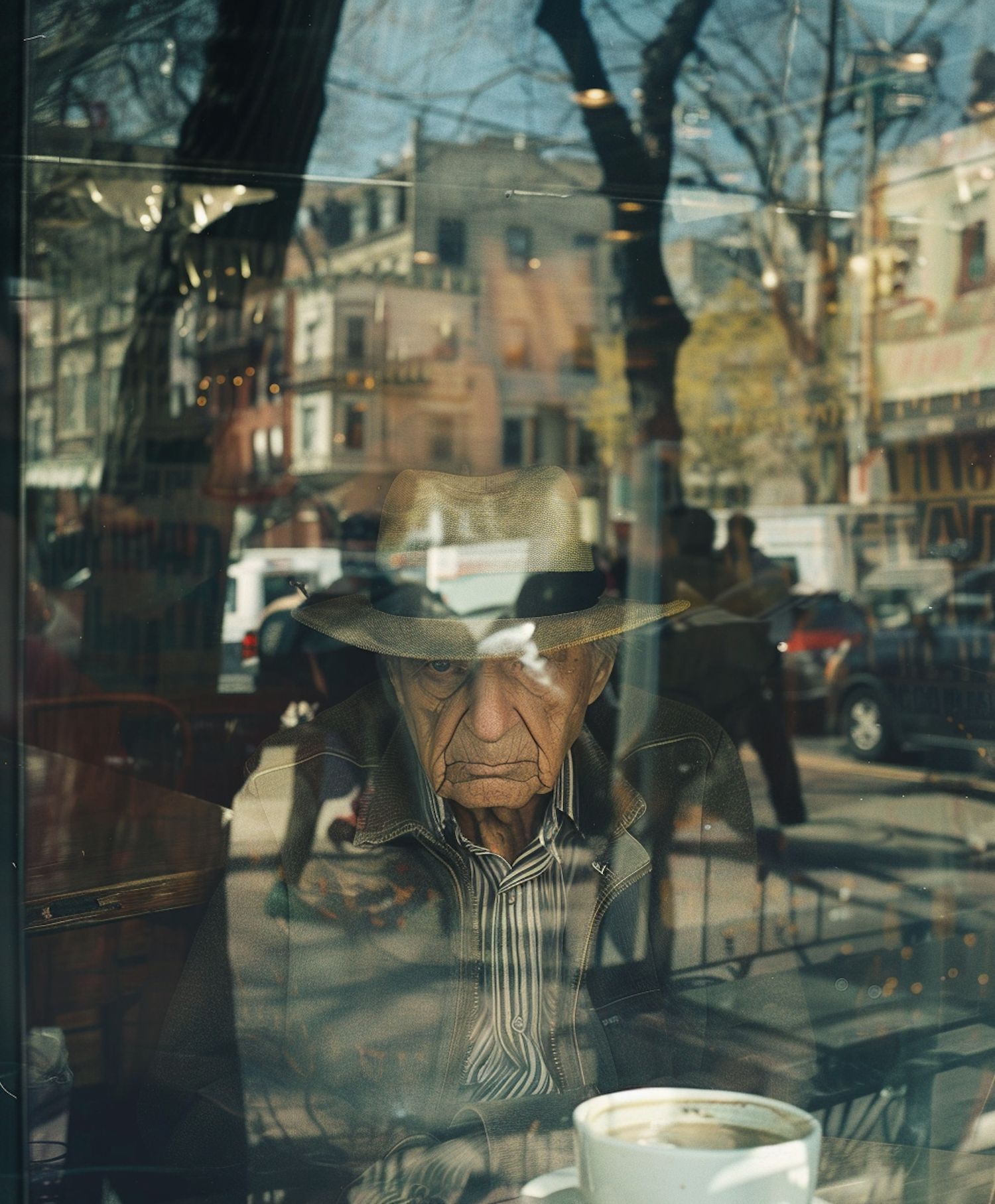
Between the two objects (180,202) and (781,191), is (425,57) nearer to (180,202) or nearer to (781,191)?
(781,191)

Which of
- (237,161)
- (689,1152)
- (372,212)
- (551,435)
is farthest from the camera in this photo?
(551,435)

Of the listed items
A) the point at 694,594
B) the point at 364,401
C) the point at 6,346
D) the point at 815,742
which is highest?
the point at 364,401

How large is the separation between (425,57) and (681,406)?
14.7 feet

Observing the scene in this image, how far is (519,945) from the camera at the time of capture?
1309mm

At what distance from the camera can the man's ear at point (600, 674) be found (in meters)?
1.53

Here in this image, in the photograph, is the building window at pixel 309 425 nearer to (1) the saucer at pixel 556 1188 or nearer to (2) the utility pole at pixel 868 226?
(2) the utility pole at pixel 868 226

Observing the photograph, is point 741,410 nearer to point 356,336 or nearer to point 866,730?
point 356,336

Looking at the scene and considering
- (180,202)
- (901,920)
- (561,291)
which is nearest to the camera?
(901,920)

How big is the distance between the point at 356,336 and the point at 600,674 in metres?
4.09

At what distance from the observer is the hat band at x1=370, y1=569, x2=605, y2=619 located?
1486mm

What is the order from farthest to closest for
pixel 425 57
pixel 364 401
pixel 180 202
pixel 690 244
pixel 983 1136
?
1. pixel 364 401
2. pixel 690 244
3. pixel 180 202
4. pixel 425 57
5. pixel 983 1136

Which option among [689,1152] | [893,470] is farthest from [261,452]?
[689,1152]

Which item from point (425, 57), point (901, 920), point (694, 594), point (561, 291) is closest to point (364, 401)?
point (561, 291)

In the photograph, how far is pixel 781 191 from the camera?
2.70 m
